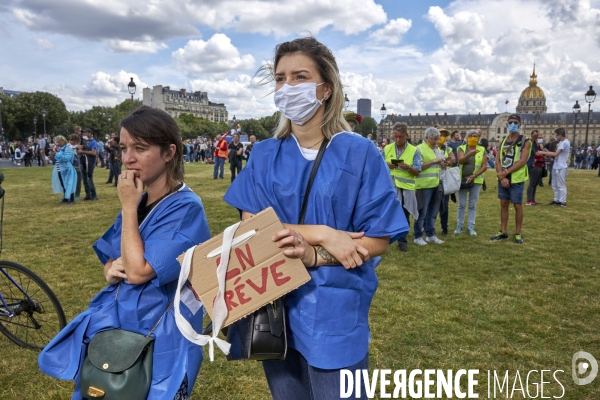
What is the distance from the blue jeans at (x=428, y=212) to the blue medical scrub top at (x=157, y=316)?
7.17 metres

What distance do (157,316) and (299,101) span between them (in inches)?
45.9

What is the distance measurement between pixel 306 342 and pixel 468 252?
6.95 metres

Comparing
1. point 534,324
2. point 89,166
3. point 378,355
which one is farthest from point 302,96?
point 89,166

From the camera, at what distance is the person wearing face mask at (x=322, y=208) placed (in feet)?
5.68

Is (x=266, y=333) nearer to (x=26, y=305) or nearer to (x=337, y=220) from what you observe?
(x=337, y=220)

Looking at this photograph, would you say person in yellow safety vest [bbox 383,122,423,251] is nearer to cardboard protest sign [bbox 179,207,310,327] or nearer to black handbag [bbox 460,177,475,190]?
black handbag [bbox 460,177,475,190]

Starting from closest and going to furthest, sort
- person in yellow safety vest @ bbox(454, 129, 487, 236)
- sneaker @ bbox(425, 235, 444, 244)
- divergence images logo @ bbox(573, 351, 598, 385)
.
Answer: divergence images logo @ bbox(573, 351, 598, 385)
sneaker @ bbox(425, 235, 444, 244)
person in yellow safety vest @ bbox(454, 129, 487, 236)

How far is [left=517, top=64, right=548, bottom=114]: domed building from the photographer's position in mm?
168625

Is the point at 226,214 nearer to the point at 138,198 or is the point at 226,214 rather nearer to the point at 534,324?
the point at 534,324

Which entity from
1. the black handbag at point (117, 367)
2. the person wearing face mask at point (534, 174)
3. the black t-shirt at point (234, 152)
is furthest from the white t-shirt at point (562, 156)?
the black handbag at point (117, 367)

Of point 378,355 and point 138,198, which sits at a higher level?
point 138,198

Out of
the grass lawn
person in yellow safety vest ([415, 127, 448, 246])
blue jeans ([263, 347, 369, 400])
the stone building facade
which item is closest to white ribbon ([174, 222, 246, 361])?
blue jeans ([263, 347, 369, 400])

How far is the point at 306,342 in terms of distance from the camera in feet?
5.81

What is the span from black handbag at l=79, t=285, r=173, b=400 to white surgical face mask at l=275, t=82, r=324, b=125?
1.17 metres
